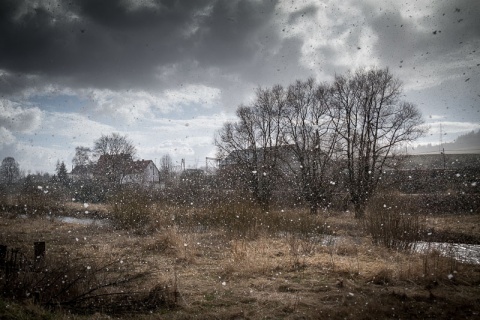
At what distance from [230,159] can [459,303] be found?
27293mm

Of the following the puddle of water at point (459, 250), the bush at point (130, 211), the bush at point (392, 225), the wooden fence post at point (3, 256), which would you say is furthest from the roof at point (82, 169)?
the puddle of water at point (459, 250)

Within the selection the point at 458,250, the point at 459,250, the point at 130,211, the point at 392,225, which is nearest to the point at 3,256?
the point at 130,211

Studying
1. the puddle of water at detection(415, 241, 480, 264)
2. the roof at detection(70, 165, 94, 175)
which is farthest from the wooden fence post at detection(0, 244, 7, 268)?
the roof at detection(70, 165, 94, 175)

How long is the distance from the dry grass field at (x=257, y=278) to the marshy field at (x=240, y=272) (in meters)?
0.03

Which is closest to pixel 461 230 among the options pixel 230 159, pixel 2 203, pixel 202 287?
pixel 202 287

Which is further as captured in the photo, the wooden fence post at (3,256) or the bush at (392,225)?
the bush at (392,225)

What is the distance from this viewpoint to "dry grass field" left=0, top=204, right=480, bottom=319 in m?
5.57

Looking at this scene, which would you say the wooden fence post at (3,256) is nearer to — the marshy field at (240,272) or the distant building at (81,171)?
the marshy field at (240,272)

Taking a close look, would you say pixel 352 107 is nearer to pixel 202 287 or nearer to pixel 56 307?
pixel 202 287

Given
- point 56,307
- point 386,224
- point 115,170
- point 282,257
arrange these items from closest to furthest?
1. point 56,307
2. point 282,257
3. point 386,224
4. point 115,170

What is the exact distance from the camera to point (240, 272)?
834 cm

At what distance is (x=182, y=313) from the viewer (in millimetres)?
5633

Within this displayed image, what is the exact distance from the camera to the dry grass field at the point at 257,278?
557 centimetres

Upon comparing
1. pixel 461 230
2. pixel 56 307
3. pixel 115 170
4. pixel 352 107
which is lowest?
pixel 461 230
